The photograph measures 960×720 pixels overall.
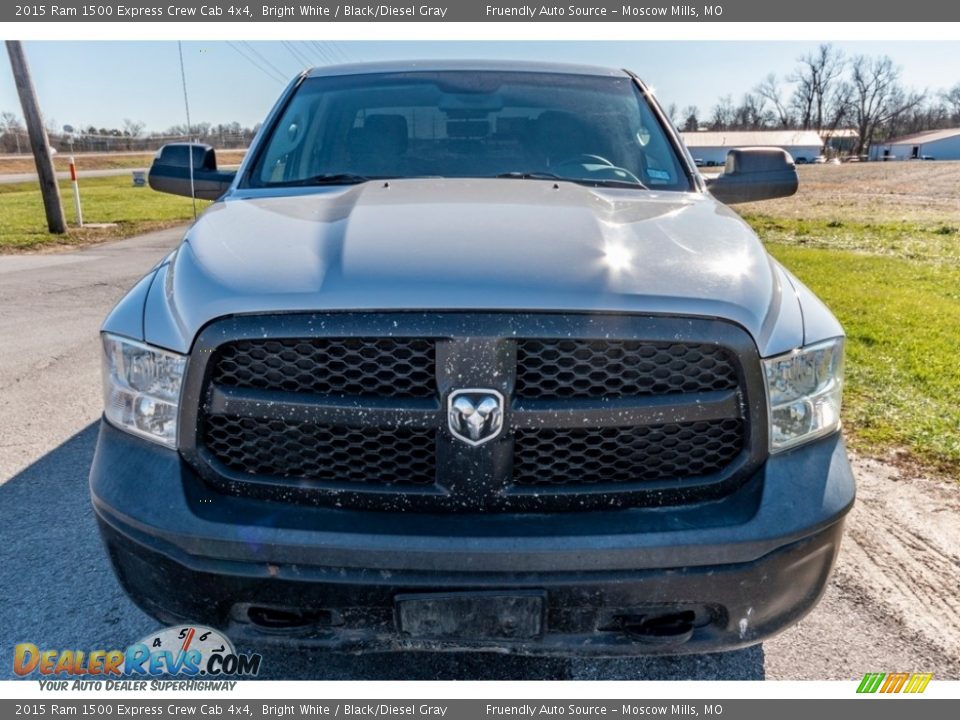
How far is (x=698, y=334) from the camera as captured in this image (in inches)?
74.5

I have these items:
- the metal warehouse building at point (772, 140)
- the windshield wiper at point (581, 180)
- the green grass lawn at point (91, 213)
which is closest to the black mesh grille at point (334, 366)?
the windshield wiper at point (581, 180)

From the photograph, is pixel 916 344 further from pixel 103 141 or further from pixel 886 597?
pixel 103 141

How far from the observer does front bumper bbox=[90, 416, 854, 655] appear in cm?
185

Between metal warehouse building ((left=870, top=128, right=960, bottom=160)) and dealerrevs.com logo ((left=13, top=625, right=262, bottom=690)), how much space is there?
116m

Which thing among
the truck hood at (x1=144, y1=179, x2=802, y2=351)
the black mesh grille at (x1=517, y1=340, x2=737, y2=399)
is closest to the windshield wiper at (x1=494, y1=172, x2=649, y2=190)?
the truck hood at (x1=144, y1=179, x2=802, y2=351)

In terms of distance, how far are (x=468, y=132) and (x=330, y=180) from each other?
2.18 feet

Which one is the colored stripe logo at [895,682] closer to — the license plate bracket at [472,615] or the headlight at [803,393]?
the headlight at [803,393]

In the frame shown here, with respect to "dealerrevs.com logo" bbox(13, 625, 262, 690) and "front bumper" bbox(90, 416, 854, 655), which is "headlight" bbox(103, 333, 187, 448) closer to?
"front bumper" bbox(90, 416, 854, 655)

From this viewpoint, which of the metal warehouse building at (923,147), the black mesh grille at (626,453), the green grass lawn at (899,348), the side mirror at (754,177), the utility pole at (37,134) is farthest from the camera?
the metal warehouse building at (923,147)

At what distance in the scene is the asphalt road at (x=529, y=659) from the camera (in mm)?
2479

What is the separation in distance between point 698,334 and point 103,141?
212 ft

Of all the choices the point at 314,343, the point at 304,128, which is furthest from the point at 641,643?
the point at 304,128

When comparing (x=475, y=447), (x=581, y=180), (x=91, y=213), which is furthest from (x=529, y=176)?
(x=91, y=213)

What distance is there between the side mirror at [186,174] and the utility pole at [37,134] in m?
13.0
